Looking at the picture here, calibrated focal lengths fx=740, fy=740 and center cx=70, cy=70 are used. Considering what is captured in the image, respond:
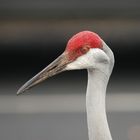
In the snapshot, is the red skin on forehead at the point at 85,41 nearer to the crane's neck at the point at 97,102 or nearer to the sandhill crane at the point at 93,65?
the sandhill crane at the point at 93,65

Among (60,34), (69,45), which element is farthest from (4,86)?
(69,45)

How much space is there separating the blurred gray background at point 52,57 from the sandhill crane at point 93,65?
4.46 metres

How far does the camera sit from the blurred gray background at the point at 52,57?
1066cm

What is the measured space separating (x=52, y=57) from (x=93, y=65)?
5.91 metres

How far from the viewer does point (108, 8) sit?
10828mm

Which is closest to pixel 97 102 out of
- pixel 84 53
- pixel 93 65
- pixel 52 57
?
pixel 93 65

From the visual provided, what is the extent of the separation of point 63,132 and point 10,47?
6.13 ft

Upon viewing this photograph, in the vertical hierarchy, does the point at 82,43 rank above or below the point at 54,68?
above

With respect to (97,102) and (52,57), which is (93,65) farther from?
(52,57)

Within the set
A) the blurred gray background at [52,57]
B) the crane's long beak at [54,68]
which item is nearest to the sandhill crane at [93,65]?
the crane's long beak at [54,68]

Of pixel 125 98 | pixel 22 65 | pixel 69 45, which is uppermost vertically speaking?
pixel 22 65

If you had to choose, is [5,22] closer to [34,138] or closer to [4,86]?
[4,86]

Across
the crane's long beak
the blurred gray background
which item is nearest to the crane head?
the crane's long beak

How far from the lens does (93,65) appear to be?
5637mm
